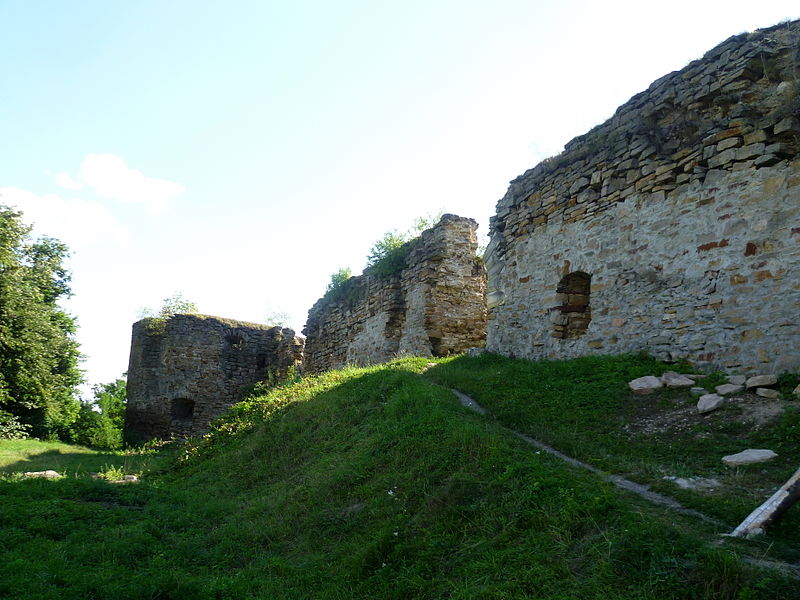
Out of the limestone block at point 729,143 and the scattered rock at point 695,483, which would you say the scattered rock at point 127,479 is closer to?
the scattered rock at point 695,483

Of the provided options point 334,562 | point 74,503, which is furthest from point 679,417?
point 74,503

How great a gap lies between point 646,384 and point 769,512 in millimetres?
3291

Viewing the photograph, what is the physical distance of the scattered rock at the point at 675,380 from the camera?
6430mm

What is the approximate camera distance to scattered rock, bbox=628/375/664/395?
21.6 feet

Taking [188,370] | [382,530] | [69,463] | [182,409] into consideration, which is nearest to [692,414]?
[382,530]

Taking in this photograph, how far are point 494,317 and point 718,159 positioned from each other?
190 inches

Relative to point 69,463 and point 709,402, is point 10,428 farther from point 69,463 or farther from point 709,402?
point 709,402

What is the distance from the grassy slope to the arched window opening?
8.90ft

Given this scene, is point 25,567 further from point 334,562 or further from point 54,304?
point 54,304

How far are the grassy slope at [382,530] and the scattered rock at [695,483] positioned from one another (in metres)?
0.61

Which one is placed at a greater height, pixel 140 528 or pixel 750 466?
pixel 750 466

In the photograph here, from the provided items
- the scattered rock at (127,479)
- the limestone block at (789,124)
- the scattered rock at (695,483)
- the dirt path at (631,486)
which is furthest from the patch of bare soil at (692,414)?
the scattered rock at (127,479)

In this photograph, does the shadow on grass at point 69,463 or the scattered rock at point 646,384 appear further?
the shadow on grass at point 69,463

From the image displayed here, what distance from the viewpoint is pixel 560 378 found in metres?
7.72
